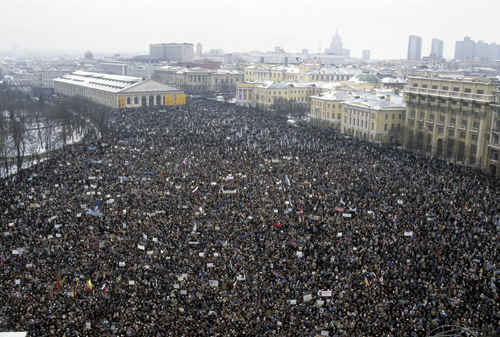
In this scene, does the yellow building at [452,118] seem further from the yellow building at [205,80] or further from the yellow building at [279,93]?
the yellow building at [205,80]

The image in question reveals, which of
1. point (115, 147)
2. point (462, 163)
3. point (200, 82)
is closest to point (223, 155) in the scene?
point (115, 147)

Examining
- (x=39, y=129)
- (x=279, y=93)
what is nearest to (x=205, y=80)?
(x=279, y=93)

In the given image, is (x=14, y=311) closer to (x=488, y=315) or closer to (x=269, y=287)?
(x=269, y=287)

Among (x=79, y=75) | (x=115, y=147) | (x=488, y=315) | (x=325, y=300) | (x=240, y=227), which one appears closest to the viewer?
(x=488, y=315)

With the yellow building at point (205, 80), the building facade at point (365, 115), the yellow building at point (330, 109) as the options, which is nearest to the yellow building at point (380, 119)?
the building facade at point (365, 115)

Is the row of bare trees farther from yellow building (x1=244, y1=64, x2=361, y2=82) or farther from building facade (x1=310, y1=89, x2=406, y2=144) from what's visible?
yellow building (x1=244, y1=64, x2=361, y2=82)

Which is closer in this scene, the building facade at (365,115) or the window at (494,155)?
the window at (494,155)

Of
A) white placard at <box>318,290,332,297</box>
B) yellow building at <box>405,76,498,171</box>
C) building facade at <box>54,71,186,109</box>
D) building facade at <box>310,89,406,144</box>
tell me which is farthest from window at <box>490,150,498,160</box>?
building facade at <box>54,71,186,109</box>
